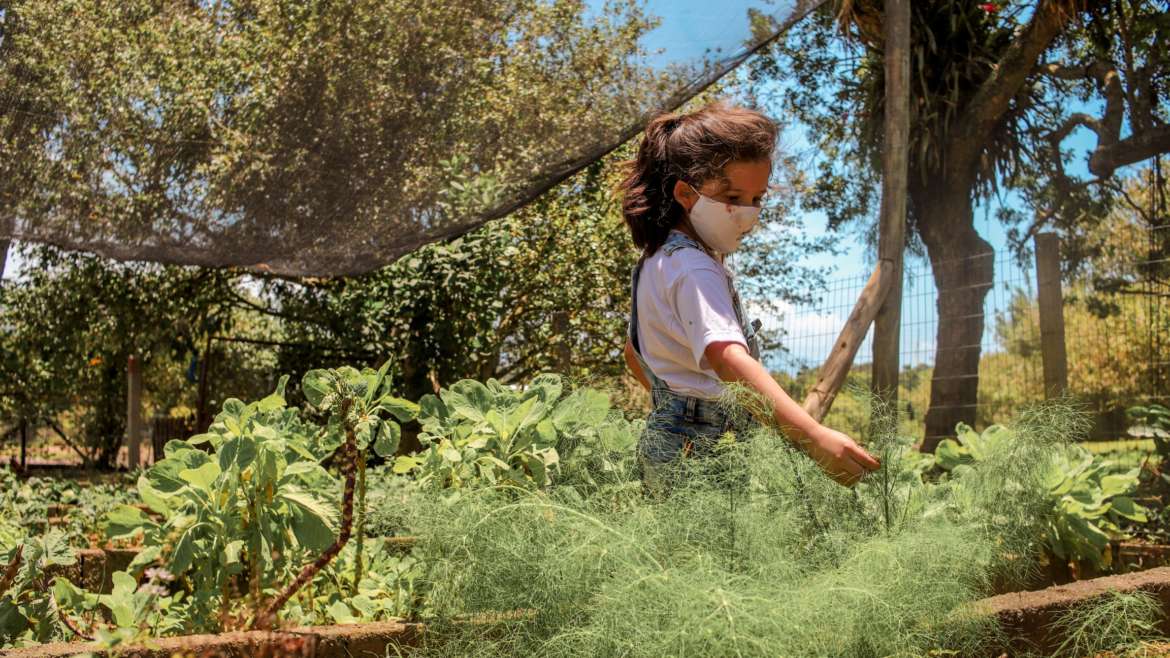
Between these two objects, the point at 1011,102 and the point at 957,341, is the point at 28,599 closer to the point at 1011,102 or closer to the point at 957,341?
the point at 957,341

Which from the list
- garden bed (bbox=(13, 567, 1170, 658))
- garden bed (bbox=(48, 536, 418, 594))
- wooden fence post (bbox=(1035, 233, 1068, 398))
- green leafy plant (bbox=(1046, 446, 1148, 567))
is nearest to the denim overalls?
garden bed (bbox=(13, 567, 1170, 658))

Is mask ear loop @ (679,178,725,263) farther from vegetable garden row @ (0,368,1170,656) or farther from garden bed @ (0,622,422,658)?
garden bed @ (0,622,422,658)

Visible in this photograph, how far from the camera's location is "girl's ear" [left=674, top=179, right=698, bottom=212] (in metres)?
1.96

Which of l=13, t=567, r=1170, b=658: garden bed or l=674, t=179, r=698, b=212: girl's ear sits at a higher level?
l=674, t=179, r=698, b=212: girl's ear

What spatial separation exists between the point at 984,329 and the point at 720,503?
5358mm

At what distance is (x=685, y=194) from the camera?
1.97 metres

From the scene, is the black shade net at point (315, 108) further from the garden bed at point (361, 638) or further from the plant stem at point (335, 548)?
the garden bed at point (361, 638)

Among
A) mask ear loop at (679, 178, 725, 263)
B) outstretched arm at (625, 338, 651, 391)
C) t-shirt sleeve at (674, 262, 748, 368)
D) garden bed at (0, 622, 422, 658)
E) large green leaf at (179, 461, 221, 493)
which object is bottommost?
garden bed at (0, 622, 422, 658)

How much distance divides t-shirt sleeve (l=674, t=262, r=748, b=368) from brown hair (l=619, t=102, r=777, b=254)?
246 mm

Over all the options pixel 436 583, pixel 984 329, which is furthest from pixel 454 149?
pixel 984 329

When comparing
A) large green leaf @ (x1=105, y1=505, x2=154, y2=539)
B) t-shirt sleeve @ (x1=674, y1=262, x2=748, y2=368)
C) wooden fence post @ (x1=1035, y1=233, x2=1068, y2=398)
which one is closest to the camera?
t-shirt sleeve @ (x1=674, y1=262, x2=748, y2=368)

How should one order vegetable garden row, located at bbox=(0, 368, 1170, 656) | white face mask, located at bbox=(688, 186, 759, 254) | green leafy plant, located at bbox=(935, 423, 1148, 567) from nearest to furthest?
vegetable garden row, located at bbox=(0, 368, 1170, 656)
white face mask, located at bbox=(688, 186, 759, 254)
green leafy plant, located at bbox=(935, 423, 1148, 567)

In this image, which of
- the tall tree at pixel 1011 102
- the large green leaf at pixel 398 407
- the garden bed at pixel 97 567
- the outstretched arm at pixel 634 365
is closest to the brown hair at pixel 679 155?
the outstretched arm at pixel 634 365

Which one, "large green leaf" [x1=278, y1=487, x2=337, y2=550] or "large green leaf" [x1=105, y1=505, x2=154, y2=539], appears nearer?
"large green leaf" [x1=278, y1=487, x2=337, y2=550]
